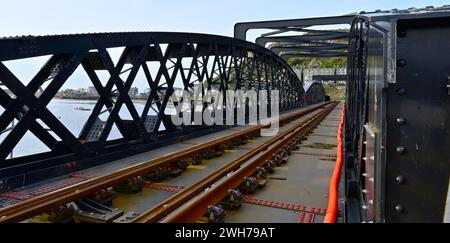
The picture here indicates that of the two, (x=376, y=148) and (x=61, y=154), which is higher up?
(x=376, y=148)

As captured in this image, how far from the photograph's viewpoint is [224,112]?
1412 centimetres

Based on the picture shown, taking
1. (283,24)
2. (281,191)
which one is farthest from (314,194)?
(283,24)

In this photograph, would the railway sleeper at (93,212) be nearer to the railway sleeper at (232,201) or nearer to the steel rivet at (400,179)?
the railway sleeper at (232,201)

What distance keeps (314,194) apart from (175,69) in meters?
5.82

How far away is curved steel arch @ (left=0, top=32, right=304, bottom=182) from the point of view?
5.61m

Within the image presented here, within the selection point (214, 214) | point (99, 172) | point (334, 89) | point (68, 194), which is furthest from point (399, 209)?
point (334, 89)

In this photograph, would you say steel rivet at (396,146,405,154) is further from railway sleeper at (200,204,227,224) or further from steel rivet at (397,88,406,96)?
railway sleeper at (200,204,227,224)

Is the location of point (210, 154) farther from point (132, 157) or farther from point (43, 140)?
point (43, 140)

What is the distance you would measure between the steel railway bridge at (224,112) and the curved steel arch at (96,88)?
→ 21 mm

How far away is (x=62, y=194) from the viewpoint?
455 centimetres

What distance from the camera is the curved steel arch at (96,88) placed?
18.4 feet

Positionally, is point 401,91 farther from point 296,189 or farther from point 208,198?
point 296,189

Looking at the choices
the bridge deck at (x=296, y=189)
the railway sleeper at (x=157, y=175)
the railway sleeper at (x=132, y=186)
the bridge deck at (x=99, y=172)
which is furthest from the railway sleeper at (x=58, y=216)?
the bridge deck at (x=296, y=189)

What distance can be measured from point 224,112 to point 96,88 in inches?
289
